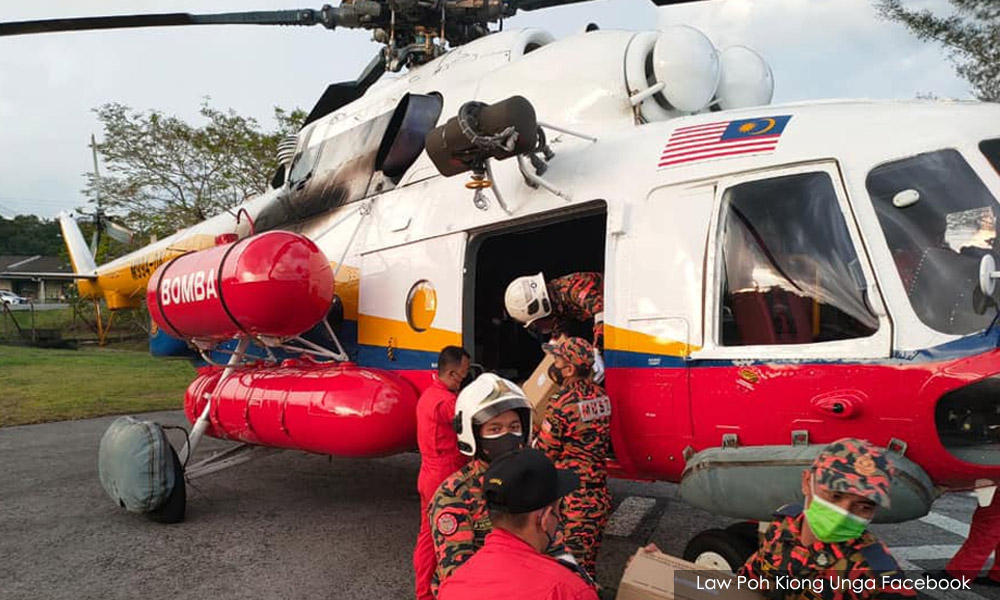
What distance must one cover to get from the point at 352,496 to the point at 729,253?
4846mm

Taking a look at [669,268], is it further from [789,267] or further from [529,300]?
[529,300]

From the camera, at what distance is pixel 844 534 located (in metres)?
2.22

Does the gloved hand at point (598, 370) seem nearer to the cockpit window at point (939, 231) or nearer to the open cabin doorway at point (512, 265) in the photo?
the cockpit window at point (939, 231)

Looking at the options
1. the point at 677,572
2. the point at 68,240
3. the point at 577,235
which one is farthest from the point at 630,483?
the point at 68,240

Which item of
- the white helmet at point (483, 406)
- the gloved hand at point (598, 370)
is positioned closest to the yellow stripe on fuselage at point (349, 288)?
the gloved hand at point (598, 370)

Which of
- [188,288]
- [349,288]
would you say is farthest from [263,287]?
[188,288]

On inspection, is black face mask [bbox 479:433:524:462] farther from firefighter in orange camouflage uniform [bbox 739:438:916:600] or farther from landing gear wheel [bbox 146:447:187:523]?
landing gear wheel [bbox 146:447:187:523]

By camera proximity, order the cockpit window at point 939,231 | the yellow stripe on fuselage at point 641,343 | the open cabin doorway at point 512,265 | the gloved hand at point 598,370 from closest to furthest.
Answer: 1. the cockpit window at point 939,231
2. the yellow stripe on fuselage at point 641,343
3. the gloved hand at point 598,370
4. the open cabin doorway at point 512,265

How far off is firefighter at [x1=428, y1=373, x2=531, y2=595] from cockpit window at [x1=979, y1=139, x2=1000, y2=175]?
7.86ft

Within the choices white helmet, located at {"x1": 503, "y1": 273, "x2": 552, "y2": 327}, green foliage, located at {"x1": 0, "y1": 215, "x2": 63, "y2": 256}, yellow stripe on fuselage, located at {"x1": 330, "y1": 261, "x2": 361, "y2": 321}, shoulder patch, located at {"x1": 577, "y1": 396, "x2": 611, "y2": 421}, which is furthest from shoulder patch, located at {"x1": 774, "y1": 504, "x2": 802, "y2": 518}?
green foliage, located at {"x1": 0, "y1": 215, "x2": 63, "y2": 256}

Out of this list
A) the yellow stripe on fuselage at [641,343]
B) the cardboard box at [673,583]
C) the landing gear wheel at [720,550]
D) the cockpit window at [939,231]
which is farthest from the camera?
the yellow stripe on fuselage at [641,343]

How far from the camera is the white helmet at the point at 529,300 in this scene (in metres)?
4.49

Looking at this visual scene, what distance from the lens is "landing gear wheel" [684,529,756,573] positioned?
11.3 ft

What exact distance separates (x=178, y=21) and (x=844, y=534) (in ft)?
20.8
